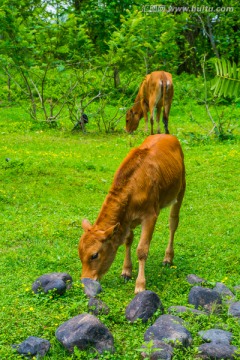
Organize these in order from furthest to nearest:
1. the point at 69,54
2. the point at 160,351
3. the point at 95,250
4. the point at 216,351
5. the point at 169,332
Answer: the point at 69,54 < the point at 95,250 < the point at 169,332 < the point at 216,351 < the point at 160,351

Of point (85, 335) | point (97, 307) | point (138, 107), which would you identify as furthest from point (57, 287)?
point (138, 107)

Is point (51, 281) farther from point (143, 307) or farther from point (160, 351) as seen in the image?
point (160, 351)

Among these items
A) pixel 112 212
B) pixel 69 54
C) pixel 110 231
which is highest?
pixel 69 54

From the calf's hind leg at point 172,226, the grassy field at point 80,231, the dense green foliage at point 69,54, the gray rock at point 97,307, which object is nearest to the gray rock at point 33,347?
the grassy field at point 80,231

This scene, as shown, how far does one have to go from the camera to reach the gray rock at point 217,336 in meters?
5.20

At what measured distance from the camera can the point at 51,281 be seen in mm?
6168

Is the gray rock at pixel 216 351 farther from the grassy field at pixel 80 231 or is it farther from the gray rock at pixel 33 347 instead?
the gray rock at pixel 33 347

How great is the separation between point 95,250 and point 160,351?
1.68 metres

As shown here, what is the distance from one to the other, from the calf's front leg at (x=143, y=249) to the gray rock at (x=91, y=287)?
489mm

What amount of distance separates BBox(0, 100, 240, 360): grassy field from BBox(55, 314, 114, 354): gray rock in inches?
3.8

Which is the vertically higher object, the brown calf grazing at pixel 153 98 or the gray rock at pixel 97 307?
the brown calf grazing at pixel 153 98

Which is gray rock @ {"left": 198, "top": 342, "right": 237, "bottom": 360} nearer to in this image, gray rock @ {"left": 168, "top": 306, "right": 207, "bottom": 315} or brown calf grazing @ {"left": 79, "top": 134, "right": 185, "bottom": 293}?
gray rock @ {"left": 168, "top": 306, "right": 207, "bottom": 315}

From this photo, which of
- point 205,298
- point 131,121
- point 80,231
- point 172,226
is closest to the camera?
point 205,298

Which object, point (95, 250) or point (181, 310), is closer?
point (181, 310)
